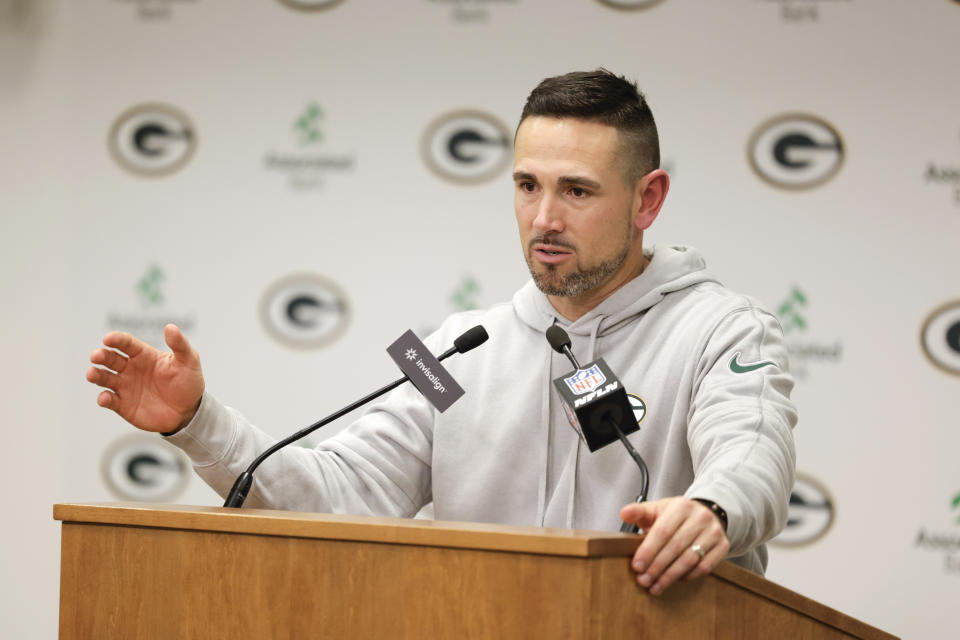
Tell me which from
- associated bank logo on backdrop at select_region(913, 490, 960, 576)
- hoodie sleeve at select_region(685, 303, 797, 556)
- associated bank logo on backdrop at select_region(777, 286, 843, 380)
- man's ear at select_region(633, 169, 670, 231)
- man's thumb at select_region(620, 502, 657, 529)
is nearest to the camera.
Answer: man's thumb at select_region(620, 502, 657, 529)

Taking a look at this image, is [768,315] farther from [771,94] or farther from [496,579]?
[771,94]

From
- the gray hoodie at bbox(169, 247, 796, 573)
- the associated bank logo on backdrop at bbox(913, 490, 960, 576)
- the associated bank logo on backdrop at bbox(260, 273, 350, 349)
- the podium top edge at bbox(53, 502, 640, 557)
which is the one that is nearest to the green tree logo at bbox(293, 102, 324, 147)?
the associated bank logo on backdrop at bbox(260, 273, 350, 349)

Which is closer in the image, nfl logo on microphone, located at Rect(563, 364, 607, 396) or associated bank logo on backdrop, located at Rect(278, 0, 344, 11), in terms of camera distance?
nfl logo on microphone, located at Rect(563, 364, 607, 396)

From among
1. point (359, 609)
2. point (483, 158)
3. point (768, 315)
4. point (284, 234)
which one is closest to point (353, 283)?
point (284, 234)

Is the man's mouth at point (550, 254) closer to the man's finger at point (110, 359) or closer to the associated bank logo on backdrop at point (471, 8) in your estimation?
the man's finger at point (110, 359)

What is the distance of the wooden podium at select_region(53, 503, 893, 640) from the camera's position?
1172mm

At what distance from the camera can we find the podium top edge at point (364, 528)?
117 cm

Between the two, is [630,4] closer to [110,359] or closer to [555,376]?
[555,376]

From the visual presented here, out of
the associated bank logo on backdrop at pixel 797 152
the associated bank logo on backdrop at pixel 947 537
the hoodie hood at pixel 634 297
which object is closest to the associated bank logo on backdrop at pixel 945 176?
the associated bank logo on backdrop at pixel 797 152

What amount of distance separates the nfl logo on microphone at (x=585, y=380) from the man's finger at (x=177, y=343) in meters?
0.63

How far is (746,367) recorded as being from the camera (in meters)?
1.80

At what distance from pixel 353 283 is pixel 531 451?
148 cm

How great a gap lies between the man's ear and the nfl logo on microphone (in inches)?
23.6

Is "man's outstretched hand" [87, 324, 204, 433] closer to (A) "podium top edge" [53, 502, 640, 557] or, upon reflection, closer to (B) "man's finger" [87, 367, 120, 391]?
(B) "man's finger" [87, 367, 120, 391]
